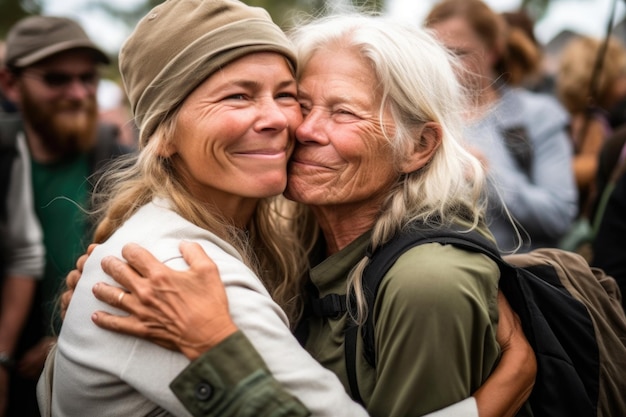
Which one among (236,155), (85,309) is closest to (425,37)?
(236,155)

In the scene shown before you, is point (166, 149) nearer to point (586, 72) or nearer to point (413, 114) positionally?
point (413, 114)

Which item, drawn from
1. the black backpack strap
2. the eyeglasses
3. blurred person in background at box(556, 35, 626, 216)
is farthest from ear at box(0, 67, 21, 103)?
blurred person in background at box(556, 35, 626, 216)

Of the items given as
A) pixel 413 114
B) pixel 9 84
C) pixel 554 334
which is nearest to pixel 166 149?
pixel 413 114

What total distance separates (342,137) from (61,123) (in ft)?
7.58

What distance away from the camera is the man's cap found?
4.22 m

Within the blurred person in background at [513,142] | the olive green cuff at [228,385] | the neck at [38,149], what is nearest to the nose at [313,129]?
the olive green cuff at [228,385]

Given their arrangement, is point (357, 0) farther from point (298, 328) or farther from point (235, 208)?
point (298, 328)

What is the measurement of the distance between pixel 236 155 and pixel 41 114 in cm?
223

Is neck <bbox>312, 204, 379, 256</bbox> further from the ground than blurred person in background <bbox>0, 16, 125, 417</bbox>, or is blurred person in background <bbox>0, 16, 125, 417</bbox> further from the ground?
neck <bbox>312, 204, 379, 256</bbox>

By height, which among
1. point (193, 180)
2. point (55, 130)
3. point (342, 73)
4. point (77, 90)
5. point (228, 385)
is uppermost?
point (342, 73)

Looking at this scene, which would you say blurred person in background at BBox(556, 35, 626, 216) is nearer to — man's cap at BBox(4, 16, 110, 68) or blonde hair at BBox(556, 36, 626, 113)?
blonde hair at BBox(556, 36, 626, 113)

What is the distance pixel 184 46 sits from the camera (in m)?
2.34

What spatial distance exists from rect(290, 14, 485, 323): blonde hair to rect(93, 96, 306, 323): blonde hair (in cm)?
42

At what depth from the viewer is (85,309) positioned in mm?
→ 2195
